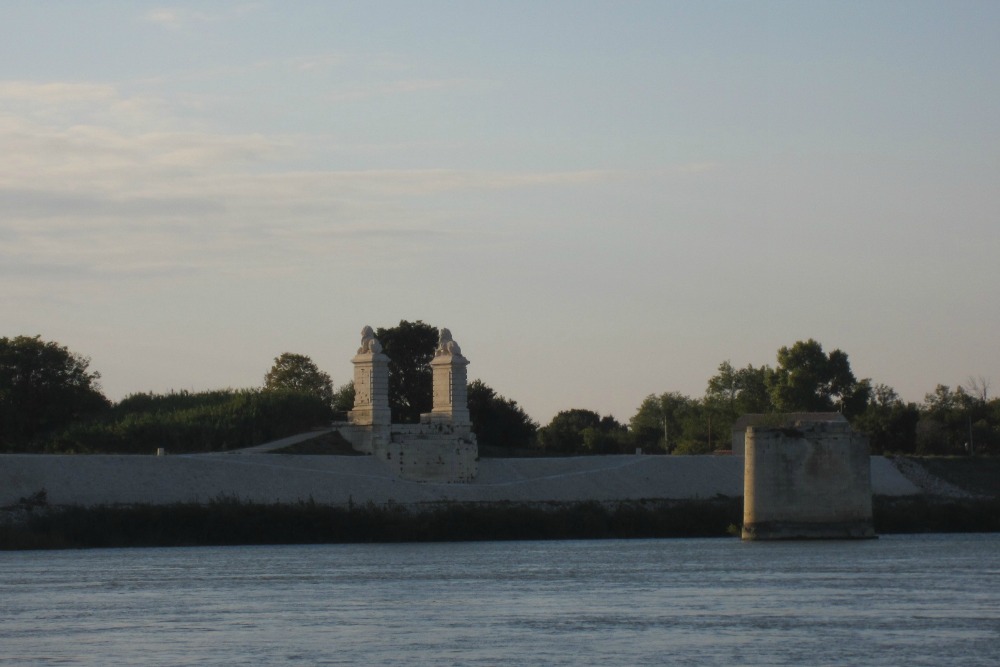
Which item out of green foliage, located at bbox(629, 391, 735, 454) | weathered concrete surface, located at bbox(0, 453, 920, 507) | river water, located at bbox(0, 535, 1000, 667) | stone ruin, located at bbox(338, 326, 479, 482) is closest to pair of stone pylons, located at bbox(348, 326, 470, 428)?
stone ruin, located at bbox(338, 326, 479, 482)

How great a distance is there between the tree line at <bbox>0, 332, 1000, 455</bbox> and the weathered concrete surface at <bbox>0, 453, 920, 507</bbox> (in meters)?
7.32

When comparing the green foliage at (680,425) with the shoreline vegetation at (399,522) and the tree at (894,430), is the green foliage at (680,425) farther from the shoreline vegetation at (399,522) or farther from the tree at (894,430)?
the shoreline vegetation at (399,522)

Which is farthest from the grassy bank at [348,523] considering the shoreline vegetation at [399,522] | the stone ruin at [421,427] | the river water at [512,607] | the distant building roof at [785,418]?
the distant building roof at [785,418]

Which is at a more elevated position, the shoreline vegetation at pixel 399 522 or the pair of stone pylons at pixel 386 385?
the pair of stone pylons at pixel 386 385

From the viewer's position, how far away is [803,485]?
5359 centimetres

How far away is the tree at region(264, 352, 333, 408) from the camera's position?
96062 mm

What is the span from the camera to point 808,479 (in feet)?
175

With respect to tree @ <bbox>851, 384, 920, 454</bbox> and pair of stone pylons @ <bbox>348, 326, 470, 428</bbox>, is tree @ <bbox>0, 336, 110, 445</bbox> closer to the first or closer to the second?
pair of stone pylons @ <bbox>348, 326, 470, 428</bbox>

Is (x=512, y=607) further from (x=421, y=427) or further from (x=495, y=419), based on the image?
(x=495, y=419)

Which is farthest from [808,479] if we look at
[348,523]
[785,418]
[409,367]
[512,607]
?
[409,367]

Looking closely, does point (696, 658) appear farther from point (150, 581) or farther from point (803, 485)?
point (803, 485)

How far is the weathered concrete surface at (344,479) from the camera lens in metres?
58.8

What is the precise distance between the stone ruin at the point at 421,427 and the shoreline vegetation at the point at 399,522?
292 inches

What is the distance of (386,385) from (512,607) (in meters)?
38.4
